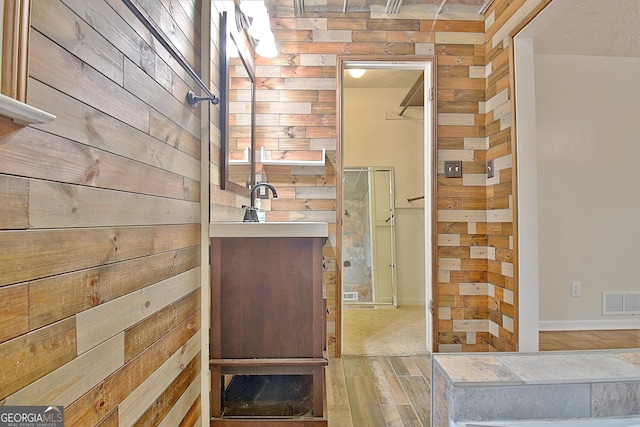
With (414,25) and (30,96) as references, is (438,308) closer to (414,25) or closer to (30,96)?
(414,25)

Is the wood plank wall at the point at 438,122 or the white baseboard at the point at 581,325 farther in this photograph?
the white baseboard at the point at 581,325

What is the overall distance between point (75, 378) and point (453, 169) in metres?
Answer: 2.46

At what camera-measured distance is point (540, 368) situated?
2.67 ft

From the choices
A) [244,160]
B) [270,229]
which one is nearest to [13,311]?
[270,229]

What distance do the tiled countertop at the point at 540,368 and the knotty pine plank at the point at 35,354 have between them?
2.69 ft

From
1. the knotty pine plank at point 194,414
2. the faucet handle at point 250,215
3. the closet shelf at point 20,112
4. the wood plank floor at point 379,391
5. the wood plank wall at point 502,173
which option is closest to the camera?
the closet shelf at point 20,112

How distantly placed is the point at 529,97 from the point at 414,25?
3.31 ft

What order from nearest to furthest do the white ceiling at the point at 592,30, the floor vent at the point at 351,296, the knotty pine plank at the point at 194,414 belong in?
the knotty pine plank at the point at 194,414
the white ceiling at the point at 592,30
the floor vent at the point at 351,296

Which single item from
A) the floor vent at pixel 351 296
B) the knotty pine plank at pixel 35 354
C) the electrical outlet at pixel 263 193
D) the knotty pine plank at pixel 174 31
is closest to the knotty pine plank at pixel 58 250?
the knotty pine plank at pixel 35 354

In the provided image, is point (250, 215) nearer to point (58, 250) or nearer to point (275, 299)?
point (275, 299)

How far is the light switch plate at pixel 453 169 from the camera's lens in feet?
8.27

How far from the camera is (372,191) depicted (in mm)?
3955

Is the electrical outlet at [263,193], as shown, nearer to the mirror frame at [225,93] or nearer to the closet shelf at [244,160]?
the closet shelf at [244,160]

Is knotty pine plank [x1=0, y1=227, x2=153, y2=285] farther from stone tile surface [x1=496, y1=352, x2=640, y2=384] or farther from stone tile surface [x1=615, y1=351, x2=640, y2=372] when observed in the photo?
stone tile surface [x1=615, y1=351, x2=640, y2=372]
